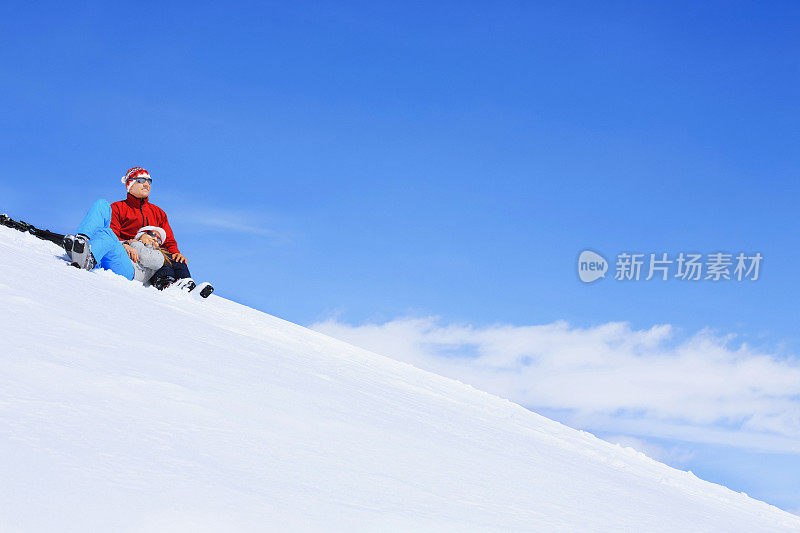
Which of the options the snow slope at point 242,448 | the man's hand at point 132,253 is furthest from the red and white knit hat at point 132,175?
the snow slope at point 242,448

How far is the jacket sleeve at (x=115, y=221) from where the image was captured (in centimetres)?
713

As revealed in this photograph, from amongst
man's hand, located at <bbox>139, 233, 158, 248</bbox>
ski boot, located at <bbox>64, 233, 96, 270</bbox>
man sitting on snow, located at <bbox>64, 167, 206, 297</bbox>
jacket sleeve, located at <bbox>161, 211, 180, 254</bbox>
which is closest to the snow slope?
ski boot, located at <bbox>64, 233, 96, 270</bbox>

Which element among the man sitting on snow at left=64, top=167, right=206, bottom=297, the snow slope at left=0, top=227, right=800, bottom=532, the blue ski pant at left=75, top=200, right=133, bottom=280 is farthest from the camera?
the blue ski pant at left=75, top=200, right=133, bottom=280

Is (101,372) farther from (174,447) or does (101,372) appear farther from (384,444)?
(384,444)

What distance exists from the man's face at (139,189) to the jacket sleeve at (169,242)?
360 millimetres

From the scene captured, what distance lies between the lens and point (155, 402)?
2572 millimetres

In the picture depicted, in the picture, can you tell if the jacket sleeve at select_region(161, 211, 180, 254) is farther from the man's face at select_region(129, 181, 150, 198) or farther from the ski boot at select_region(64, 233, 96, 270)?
the ski boot at select_region(64, 233, 96, 270)

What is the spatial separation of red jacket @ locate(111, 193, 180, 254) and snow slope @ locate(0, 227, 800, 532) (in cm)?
193

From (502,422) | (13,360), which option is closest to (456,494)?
(13,360)

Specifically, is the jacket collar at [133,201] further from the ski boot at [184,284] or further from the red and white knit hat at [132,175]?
the ski boot at [184,284]

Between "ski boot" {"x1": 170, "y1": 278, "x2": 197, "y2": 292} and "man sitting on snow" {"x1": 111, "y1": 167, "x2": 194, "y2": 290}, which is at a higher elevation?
"man sitting on snow" {"x1": 111, "y1": 167, "x2": 194, "y2": 290}

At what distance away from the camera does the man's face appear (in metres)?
7.37

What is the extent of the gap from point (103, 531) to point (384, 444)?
4.98ft

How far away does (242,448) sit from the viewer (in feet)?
7.69
